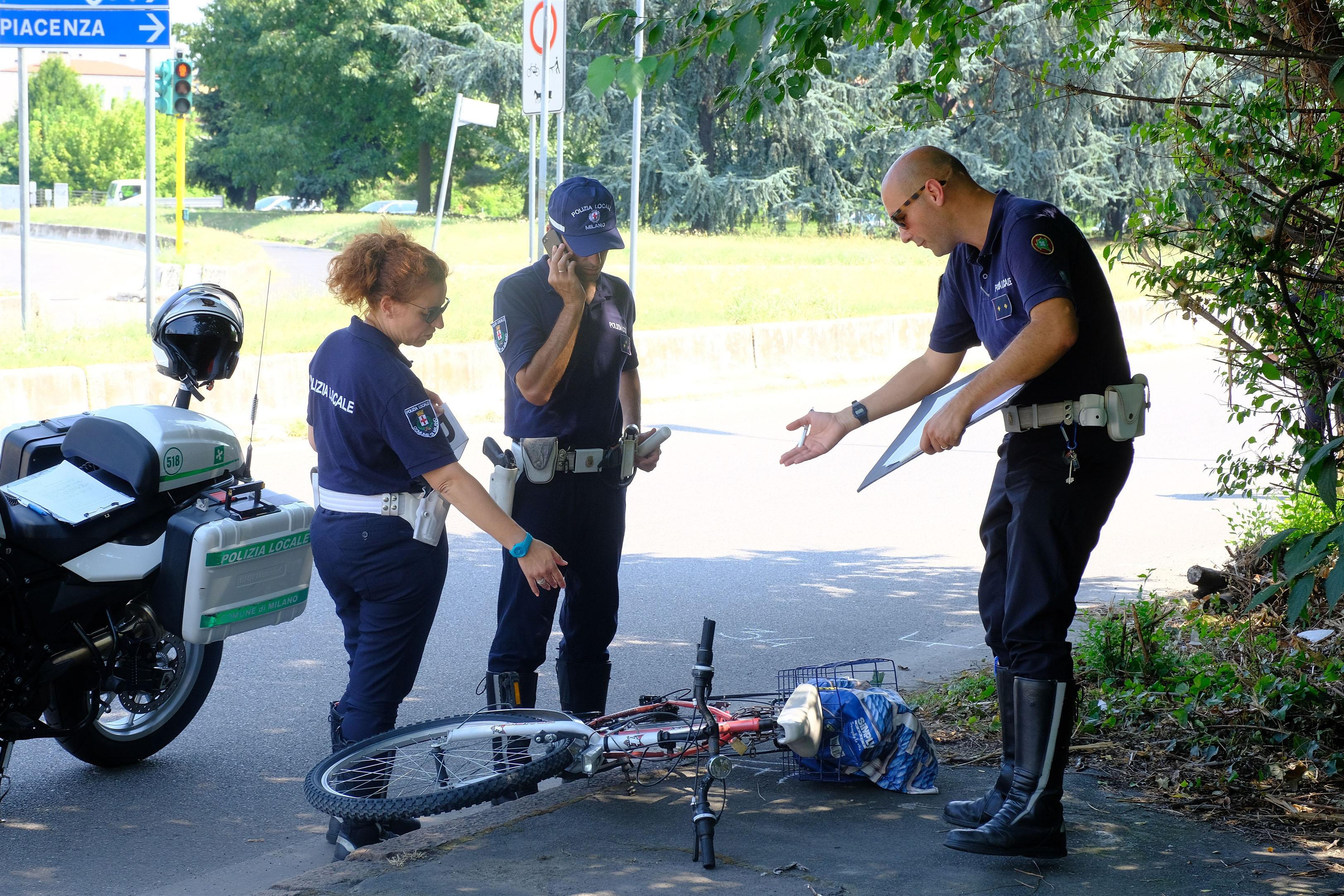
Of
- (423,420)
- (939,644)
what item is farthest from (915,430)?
(939,644)

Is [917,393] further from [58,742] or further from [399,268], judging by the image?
[58,742]

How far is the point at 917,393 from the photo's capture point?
4301 mm

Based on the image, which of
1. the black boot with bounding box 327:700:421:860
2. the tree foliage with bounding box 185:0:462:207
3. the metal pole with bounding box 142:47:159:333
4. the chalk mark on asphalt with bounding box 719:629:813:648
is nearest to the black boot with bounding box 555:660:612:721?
the black boot with bounding box 327:700:421:860

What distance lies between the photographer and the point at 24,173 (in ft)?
41.9

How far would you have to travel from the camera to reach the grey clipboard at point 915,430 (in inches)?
141

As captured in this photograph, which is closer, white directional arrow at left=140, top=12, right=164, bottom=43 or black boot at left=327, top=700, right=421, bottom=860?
black boot at left=327, top=700, right=421, bottom=860

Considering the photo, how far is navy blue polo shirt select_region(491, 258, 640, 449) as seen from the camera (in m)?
4.21

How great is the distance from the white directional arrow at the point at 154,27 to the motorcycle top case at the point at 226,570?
31.8 ft

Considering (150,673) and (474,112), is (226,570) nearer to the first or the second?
(150,673)

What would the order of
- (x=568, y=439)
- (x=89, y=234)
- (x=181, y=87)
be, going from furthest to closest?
1. (x=89, y=234)
2. (x=181, y=87)
3. (x=568, y=439)

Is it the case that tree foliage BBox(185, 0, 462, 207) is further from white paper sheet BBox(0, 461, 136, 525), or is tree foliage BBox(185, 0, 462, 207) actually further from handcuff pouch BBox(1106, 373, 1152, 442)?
handcuff pouch BBox(1106, 373, 1152, 442)

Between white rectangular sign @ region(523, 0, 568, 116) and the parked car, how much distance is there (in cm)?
4669

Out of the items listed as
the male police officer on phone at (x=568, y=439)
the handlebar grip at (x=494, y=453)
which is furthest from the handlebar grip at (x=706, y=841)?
the handlebar grip at (x=494, y=453)

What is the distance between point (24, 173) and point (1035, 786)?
39.7 ft
